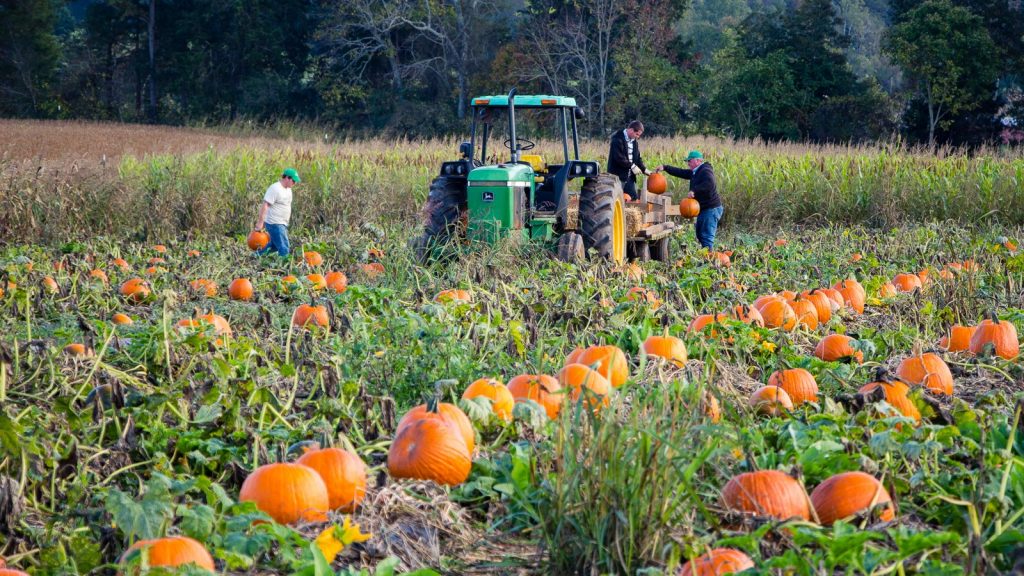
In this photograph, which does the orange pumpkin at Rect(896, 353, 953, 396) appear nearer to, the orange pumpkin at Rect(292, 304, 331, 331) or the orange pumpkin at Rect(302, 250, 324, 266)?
the orange pumpkin at Rect(292, 304, 331, 331)

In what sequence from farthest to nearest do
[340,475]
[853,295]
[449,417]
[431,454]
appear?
[853,295]
[449,417]
[431,454]
[340,475]

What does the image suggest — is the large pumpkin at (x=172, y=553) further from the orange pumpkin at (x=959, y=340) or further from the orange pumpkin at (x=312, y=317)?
the orange pumpkin at (x=959, y=340)

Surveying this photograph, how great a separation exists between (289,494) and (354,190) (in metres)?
13.2

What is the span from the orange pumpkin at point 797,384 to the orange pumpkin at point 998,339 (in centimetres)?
134

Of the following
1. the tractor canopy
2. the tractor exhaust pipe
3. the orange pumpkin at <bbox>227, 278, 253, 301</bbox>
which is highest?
the tractor canopy

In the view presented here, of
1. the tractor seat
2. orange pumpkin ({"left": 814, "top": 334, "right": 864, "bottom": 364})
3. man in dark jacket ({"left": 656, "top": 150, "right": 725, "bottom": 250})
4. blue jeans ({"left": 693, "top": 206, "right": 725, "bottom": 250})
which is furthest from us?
blue jeans ({"left": 693, "top": 206, "right": 725, "bottom": 250})

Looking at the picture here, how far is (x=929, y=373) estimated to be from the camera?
4309 mm

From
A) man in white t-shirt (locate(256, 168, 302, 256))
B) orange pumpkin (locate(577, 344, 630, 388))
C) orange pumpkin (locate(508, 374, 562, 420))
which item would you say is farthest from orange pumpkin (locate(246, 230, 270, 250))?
orange pumpkin (locate(508, 374, 562, 420))

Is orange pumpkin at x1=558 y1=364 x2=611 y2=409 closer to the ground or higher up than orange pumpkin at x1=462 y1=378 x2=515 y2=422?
higher up

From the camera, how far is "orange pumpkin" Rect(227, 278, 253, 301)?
26.0 feet

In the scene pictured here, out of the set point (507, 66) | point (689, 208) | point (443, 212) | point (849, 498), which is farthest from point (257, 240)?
point (507, 66)

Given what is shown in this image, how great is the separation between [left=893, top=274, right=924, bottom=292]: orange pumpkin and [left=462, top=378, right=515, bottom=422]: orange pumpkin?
4.86m

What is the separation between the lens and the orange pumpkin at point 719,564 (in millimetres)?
2359

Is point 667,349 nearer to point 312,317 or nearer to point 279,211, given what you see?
point 312,317
